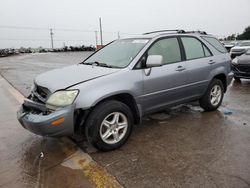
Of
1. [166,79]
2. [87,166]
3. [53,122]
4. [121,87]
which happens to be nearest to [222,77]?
[166,79]

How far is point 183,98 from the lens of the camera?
4762 millimetres

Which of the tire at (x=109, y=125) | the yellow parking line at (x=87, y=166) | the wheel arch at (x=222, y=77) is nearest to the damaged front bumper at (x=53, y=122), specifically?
the tire at (x=109, y=125)

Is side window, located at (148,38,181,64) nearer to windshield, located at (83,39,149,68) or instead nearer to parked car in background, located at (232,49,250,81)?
windshield, located at (83,39,149,68)

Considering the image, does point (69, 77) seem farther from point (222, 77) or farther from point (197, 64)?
point (222, 77)

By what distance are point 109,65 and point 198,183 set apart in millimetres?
2234

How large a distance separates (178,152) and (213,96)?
2.38 m

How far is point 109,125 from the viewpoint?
12.0 feet

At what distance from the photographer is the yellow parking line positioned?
2.91 metres

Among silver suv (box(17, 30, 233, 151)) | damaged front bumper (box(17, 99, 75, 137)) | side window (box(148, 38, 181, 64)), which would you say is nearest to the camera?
damaged front bumper (box(17, 99, 75, 137))

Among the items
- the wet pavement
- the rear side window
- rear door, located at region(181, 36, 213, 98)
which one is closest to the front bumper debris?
the rear side window

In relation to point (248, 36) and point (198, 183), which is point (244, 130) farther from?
point (248, 36)

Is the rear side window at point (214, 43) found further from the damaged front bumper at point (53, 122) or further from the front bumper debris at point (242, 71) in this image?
the front bumper debris at point (242, 71)

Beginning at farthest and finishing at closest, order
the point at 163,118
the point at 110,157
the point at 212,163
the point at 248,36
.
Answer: the point at 248,36
the point at 163,118
the point at 110,157
the point at 212,163

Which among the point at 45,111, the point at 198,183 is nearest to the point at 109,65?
the point at 45,111
